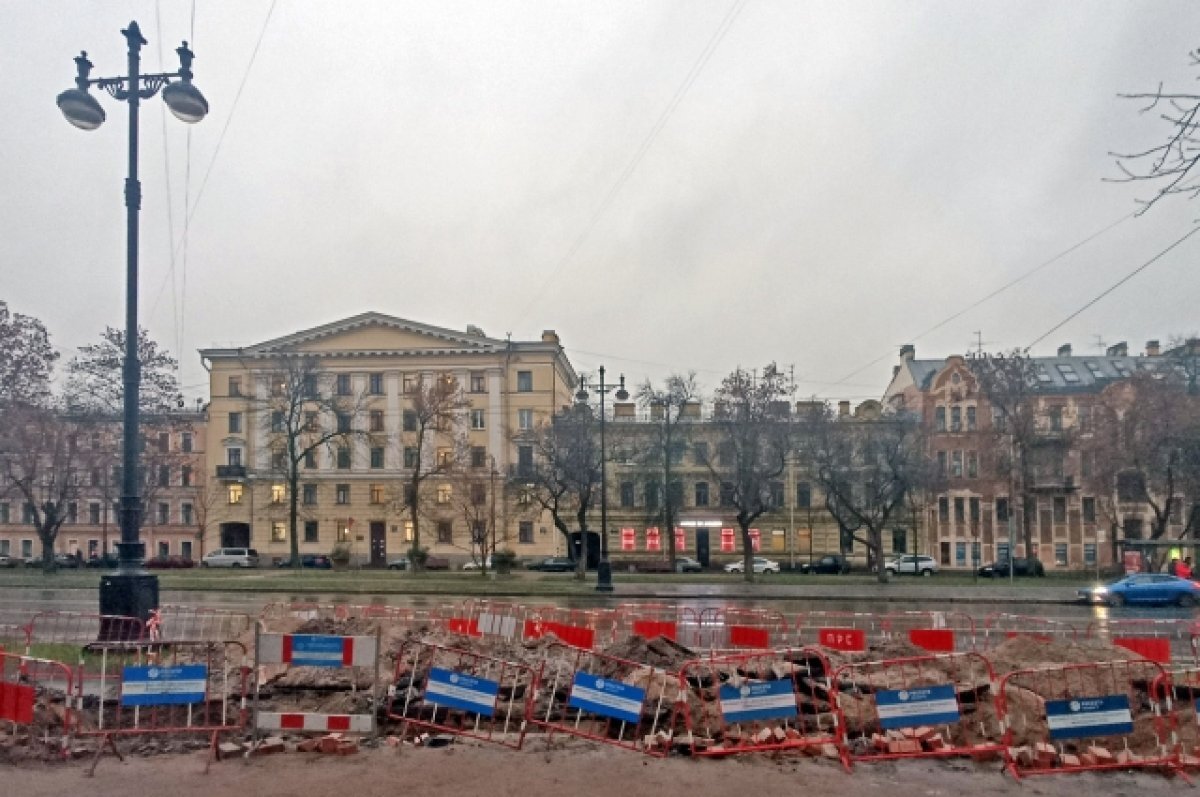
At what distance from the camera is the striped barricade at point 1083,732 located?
742 centimetres

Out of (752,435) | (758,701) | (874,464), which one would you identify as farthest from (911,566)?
(758,701)

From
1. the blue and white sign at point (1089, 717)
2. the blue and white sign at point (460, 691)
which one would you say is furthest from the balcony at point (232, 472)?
the blue and white sign at point (1089, 717)

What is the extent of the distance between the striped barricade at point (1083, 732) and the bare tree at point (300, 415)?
40660 mm

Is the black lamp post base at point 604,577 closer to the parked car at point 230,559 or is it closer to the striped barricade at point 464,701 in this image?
the striped barricade at point 464,701

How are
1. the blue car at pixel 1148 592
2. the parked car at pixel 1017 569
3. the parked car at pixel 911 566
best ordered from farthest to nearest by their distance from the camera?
the parked car at pixel 911 566
the parked car at pixel 1017 569
the blue car at pixel 1148 592

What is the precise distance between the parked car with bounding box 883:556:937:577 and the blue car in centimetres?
1764

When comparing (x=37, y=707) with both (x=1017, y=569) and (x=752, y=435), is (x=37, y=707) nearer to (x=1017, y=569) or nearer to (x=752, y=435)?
(x=752, y=435)

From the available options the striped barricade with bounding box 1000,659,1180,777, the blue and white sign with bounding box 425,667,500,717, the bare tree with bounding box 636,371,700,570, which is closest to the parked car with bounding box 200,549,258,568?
the bare tree with bounding box 636,371,700,570

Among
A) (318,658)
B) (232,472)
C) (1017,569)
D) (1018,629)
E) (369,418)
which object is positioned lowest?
(1017,569)

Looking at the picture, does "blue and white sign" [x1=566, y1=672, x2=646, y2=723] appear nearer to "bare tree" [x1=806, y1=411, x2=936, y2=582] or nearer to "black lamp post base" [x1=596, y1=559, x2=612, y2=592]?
"black lamp post base" [x1=596, y1=559, x2=612, y2=592]

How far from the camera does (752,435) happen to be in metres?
40.8

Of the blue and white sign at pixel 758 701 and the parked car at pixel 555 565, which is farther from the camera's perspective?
the parked car at pixel 555 565

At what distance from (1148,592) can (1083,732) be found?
91.2 feet

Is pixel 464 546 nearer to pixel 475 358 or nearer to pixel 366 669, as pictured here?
pixel 475 358
